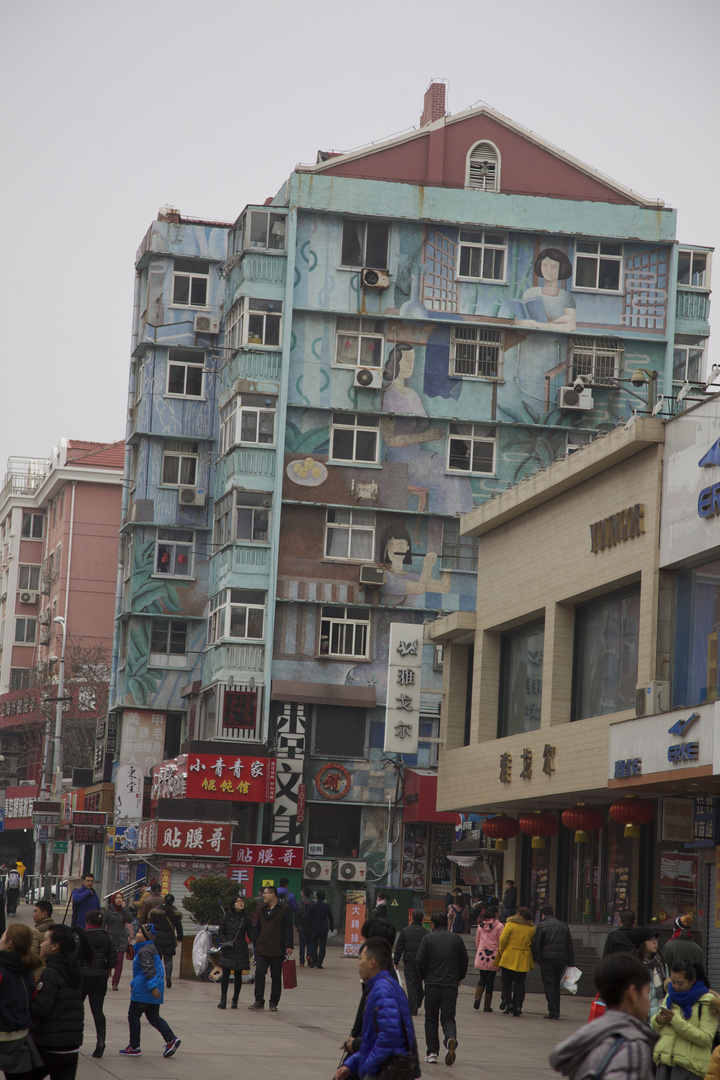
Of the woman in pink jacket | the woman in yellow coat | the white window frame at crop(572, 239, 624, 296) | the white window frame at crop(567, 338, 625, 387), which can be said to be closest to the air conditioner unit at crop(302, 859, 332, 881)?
the white window frame at crop(567, 338, 625, 387)

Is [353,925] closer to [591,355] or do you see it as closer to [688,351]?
[591,355]

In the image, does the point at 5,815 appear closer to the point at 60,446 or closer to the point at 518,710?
the point at 60,446

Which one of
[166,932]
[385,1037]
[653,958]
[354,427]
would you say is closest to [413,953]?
[166,932]

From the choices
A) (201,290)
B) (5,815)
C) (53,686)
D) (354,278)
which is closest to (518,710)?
(354,278)

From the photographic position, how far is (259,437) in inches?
1767

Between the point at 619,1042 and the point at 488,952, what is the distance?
58.1ft

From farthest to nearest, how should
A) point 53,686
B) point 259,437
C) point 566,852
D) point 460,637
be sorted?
point 53,686, point 259,437, point 460,637, point 566,852

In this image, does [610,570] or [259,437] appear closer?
[610,570]

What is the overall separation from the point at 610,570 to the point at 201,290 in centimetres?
2506

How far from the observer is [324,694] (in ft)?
145

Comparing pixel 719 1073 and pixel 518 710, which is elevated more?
pixel 518 710

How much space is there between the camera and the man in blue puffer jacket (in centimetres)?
892

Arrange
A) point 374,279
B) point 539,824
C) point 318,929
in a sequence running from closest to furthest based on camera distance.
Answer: point 318,929
point 539,824
point 374,279

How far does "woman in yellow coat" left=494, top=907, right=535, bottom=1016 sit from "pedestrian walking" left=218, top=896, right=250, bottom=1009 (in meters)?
3.79
